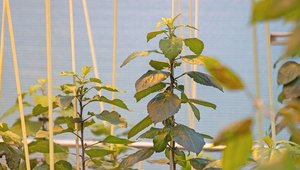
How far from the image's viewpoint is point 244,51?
1559mm

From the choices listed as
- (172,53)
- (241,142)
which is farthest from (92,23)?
(241,142)

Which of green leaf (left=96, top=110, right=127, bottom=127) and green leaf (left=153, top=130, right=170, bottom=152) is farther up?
green leaf (left=96, top=110, right=127, bottom=127)

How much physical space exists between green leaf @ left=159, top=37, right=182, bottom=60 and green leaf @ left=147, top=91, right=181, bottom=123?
2.2 inches

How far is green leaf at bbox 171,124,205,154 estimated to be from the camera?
0.68m

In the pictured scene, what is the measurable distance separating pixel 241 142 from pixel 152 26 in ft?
4.62

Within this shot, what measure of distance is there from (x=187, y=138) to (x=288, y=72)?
62 centimetres

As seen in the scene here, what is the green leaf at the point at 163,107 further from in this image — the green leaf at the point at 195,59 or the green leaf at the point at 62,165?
the green leaf at the point at 62,165

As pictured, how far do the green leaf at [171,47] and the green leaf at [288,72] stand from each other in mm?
568

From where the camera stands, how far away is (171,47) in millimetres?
726

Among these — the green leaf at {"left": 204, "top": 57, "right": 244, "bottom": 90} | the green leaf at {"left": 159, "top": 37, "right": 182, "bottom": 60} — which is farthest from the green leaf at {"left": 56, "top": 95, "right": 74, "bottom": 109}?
the green leaf at {"left": 204, "top": 57, "right": 244, "bottom": 90}

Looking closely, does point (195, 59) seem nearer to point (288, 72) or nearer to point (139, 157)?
point (139, 157)

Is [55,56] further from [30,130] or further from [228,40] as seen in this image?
[30,130]

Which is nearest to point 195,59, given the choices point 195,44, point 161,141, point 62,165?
point 195,44

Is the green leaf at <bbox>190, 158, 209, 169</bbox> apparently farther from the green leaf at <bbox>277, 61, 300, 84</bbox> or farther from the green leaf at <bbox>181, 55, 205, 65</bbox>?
the green leaf at <bbox>277, 61, 300, 84</bbox>
